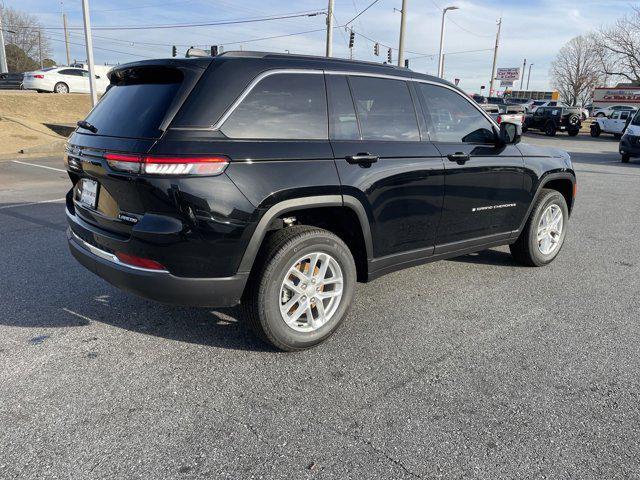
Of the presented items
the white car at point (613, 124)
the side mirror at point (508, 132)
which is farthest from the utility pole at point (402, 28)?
the side mirror at point (508, 132)

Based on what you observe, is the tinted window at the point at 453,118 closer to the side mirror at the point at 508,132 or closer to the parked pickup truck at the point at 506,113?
the side mirror at the point at 508,132

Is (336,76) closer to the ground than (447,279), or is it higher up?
higher up

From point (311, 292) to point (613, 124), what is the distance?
3175cm

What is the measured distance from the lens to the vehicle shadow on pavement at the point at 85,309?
3551mm

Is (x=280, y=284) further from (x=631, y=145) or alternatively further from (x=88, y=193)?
(x=631, y=145)

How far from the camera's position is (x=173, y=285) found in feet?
9.47

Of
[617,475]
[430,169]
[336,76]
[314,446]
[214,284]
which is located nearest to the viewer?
[617,475]

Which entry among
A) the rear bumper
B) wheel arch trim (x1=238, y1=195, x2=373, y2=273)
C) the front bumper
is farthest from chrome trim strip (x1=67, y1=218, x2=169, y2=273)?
the front bumper

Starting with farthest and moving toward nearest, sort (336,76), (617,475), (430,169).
→ (430,169), (336,76), (617,475)

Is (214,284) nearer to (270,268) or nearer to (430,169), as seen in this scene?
(270,268)

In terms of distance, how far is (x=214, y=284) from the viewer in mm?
2938

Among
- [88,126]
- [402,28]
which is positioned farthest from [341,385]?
[402,28]

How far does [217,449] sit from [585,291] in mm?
3666

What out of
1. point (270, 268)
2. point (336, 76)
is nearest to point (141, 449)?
point (270, 268)
